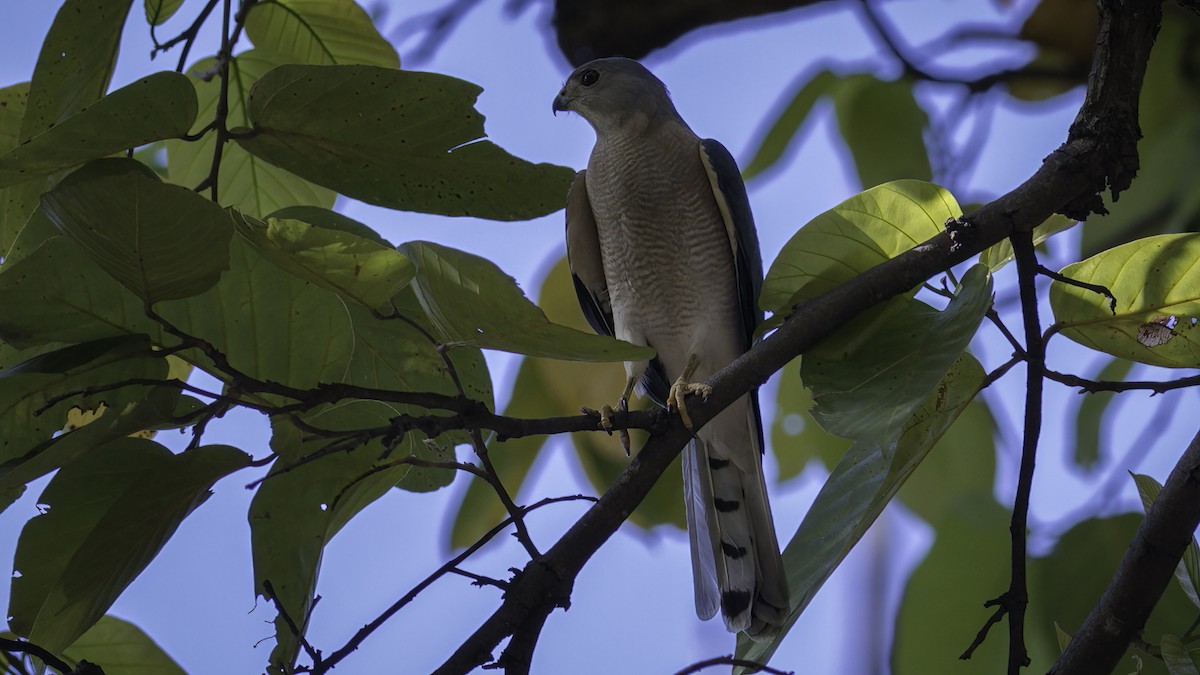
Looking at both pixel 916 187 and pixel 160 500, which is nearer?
pixel 160 500

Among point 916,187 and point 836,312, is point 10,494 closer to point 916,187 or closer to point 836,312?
point 836,312

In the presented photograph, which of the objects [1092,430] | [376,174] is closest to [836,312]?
[376,174]

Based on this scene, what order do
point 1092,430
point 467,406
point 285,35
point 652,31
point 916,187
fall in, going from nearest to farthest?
point 467,406 < point 916,187 < point 285,35 < point 1092,430 < point 652,31

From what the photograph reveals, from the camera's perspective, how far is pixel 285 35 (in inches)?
77.0

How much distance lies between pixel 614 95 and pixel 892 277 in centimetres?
163

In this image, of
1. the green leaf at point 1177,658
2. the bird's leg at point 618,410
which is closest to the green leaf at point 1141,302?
the green leaf at point 1177,658

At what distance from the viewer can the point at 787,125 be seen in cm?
227

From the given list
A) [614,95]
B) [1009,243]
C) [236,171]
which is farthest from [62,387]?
[614,95]

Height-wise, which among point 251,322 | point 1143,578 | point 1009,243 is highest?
Answer: point 1009,243

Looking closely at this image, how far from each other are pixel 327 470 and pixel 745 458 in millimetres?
1424

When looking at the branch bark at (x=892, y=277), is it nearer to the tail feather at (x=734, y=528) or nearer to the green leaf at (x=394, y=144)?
the green leaf at (x=394, y=144)

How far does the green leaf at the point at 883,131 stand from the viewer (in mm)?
2246

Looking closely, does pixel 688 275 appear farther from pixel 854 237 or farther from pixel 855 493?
pixel 855 493

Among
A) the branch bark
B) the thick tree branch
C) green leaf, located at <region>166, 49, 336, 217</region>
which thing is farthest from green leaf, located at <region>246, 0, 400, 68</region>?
the thick tree branch
